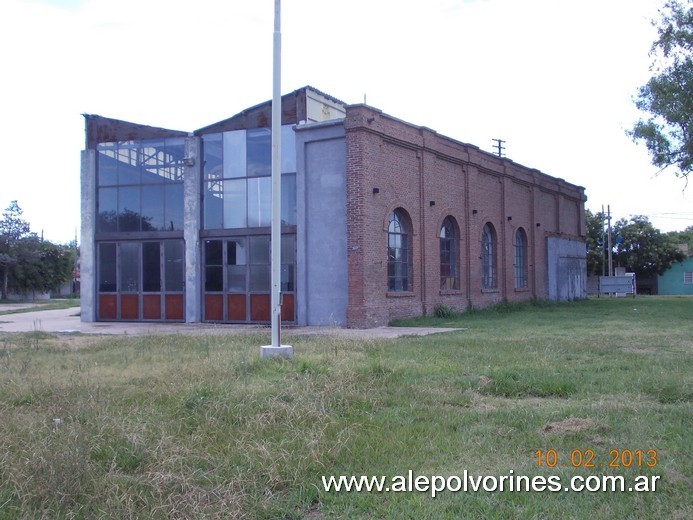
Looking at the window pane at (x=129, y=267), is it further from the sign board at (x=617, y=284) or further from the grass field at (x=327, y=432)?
the sign board at (x=617, y=284)

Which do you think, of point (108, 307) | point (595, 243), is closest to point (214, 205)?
point (108, 307)

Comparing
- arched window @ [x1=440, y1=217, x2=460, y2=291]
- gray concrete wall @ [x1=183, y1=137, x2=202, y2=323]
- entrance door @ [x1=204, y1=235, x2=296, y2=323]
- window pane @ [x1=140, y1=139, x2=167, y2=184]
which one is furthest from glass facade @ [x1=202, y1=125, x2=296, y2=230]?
arched window @ [x1=440, y1=217, x2=460, y2=291]

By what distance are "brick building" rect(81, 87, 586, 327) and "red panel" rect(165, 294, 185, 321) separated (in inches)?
2.2

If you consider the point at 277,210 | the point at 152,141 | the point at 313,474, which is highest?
the point at 152,141

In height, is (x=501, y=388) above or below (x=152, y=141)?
below

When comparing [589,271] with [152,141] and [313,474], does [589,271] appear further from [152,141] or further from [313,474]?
[313,474]

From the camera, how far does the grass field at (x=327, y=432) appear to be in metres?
4.70

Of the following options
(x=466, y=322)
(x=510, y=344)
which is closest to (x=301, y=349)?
(x=510, y=344)

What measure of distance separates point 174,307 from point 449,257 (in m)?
10.2

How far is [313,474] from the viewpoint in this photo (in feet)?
17.3

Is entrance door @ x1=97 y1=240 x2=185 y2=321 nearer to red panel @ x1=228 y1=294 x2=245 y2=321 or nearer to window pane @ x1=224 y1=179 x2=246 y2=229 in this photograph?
red panel @ x1=228 y1=294 x2=245 y2=321

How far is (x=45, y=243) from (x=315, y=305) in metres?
47.1

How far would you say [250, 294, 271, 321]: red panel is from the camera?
2159cm
